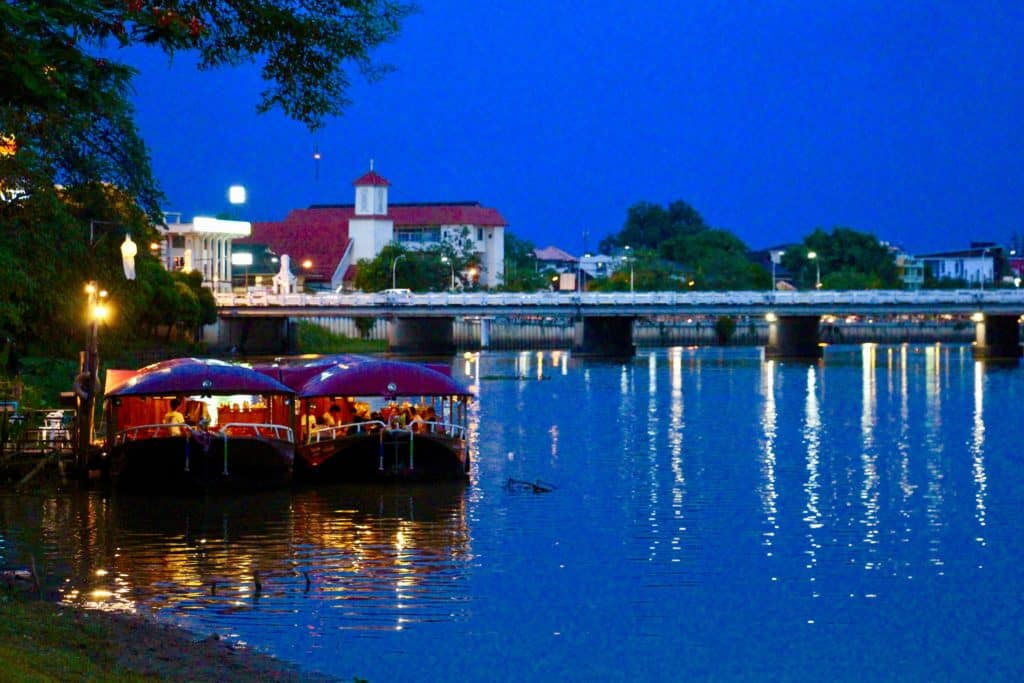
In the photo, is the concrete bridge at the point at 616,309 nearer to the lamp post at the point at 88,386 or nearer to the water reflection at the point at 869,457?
the water reflection at the point at 869,457

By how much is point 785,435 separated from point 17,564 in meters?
31.2

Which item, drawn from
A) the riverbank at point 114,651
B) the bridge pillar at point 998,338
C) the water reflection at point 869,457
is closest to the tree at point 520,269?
the bridge pillar at point 998,338

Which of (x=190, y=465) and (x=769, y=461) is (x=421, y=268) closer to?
(x=769, y=461)

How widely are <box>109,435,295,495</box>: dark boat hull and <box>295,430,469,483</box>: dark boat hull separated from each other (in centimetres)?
174

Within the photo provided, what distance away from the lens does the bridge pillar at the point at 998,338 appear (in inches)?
4281

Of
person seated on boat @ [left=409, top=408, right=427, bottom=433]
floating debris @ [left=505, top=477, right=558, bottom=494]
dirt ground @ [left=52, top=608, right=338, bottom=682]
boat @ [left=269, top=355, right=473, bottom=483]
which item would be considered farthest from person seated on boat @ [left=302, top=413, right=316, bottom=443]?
dirt ground @ [left=52, top=608, right=338, bottom=682]

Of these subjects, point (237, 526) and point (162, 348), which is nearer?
point (237, 526)

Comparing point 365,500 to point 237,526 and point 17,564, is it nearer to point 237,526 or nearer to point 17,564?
point 237,526

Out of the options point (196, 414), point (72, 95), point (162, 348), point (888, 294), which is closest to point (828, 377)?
point (888, 294)

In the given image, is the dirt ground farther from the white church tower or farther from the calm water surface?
→ the white church tower

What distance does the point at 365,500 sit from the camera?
34062 mm

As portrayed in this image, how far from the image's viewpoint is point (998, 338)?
10894 centimetres

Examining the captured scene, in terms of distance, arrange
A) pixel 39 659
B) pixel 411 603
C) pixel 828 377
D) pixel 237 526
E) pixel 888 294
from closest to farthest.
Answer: pixel 39 659 < pixel 411 603 < pixel 237 526 < pixel 828 377 < pixel 888 294

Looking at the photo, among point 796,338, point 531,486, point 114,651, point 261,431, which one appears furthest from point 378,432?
point 796,338
